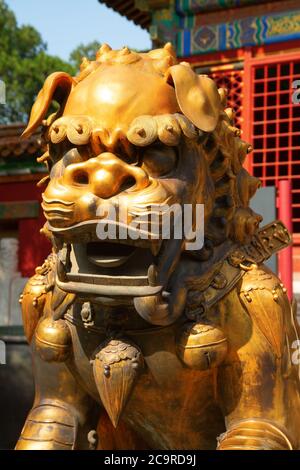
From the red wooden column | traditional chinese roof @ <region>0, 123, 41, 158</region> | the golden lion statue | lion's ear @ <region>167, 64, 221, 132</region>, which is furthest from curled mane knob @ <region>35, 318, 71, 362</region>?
traditional chinese roof @ <region>0, 123, 41, 158</region>

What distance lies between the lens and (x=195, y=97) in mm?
1510

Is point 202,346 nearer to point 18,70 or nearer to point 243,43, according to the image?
point 243,43

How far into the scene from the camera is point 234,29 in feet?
20.9

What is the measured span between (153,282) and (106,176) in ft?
0.83

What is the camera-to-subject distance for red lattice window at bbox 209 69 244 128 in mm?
6477

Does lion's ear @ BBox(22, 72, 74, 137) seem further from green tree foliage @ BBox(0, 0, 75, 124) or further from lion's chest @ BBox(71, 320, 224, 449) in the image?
green tree foliage @ BBox(0, 0, 75, 124)

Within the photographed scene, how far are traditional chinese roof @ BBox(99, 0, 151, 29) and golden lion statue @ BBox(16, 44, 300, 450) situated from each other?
637cm

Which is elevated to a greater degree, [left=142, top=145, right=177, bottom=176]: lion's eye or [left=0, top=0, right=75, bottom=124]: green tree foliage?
[left=0, top=0, right=75, bottom=124]: green tree foliage

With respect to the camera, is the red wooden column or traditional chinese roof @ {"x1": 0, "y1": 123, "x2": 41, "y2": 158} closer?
the red wooden column

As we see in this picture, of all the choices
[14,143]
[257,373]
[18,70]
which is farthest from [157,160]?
[18,70]

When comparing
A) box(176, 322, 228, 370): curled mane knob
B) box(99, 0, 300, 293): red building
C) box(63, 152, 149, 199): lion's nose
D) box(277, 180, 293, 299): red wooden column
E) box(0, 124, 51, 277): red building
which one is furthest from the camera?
box(0, 124, 51, 277): red building

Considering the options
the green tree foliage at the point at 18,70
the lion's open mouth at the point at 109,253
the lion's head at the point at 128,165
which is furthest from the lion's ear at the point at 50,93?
the green tree foliage at the point at 18,70

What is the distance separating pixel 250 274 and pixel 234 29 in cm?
518

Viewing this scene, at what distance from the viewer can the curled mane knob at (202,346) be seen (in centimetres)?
153
